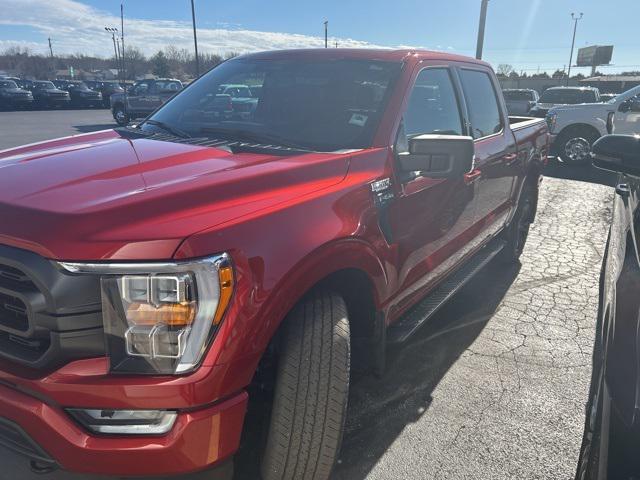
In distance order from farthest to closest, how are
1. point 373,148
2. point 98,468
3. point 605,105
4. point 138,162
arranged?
point 605,105 < point 373,148 < point 138,162 < point 98,468

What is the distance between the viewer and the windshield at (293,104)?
277 centimetres

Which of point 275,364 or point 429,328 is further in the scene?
point 429,328

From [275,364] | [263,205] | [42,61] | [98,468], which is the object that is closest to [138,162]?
[263,205]

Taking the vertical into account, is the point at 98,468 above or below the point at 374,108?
below

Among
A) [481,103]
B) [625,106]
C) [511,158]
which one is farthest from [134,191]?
[625,106]

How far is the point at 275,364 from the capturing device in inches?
78.9

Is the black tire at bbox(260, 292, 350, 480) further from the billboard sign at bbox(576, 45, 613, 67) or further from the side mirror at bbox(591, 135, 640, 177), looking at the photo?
the billboard sign at bbox(576, 45, 613, 67)

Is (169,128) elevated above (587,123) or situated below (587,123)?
above

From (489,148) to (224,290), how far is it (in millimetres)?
2854

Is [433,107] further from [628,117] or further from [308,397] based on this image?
[628,117]

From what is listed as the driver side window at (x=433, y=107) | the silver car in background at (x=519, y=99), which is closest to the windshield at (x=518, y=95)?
the silver car in background at (x=519, y=99)

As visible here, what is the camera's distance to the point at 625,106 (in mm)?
10742

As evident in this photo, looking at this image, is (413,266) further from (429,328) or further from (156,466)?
(156,466)

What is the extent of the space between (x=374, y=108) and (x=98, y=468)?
209 cm
